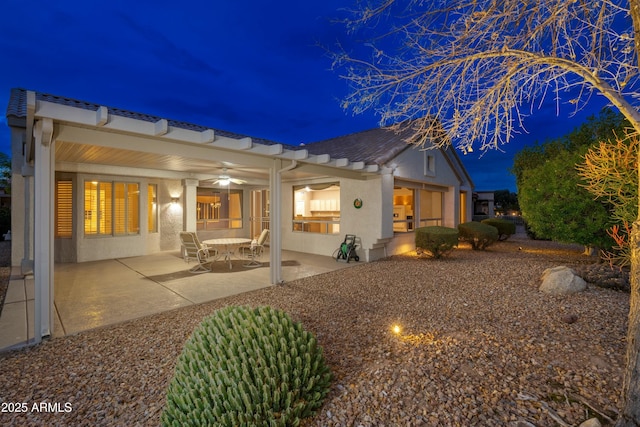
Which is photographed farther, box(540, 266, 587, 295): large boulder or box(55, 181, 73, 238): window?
box(55, 181, 73, 238): window

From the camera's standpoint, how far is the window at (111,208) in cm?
909

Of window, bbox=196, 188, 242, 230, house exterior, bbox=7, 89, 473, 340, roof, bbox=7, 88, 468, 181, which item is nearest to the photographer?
house exterior, bbox=7, 89, 473, 340

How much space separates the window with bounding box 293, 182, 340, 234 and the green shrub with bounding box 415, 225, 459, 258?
→ 2816mm

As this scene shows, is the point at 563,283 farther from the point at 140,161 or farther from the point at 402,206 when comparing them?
the point at 140,161

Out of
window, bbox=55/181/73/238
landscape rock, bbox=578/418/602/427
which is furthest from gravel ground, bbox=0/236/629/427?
window, bbox=55/181/73/238

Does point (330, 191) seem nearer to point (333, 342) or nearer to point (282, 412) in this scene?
point (333, 342)

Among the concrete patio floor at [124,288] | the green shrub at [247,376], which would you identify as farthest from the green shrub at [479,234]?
the green shrub at [247,376]

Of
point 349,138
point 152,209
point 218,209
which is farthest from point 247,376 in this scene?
point 349,138

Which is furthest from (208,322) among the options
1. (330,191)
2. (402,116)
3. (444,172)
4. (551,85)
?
(444,172)

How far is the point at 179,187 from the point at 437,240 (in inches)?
364

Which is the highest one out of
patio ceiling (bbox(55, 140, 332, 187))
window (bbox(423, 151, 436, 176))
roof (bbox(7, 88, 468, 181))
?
roof (bbox(7, 88, 468, 181))

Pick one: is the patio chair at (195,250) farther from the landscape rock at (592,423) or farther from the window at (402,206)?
the window at (402,206)

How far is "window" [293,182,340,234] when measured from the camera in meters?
10.4

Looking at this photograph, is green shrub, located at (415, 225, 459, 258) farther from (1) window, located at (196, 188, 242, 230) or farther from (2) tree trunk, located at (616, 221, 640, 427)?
(1) window, located at (196, 188, 242, 230)
